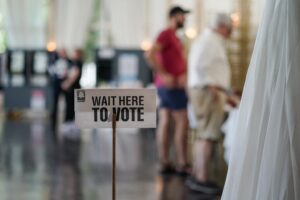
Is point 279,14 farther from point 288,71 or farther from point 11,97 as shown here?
point 11,97

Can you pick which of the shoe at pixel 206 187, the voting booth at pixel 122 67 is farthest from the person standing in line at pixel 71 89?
the shoe at pixel 206 187

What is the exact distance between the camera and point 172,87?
5711 mm

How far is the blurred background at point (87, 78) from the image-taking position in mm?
5328

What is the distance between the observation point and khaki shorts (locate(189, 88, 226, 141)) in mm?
4992

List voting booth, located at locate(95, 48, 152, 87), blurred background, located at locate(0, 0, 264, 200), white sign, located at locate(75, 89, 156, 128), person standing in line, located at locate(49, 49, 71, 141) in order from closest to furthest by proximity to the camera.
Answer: white sign, located at locate(75, 89, 156, 128) < blurred background, located at locate(0, 0, 264, 200) < person standing in line, located at locate(49, 49, 71, 141) < voting booth, located at locate(95, 48, 152, 87)

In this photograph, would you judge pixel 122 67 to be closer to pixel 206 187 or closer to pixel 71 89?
pixel 71 89

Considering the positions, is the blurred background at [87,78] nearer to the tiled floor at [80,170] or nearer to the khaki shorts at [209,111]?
the tiled floor at [80,170]

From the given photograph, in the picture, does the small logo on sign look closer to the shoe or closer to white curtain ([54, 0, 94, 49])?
the shoe

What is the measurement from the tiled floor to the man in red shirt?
0.28m

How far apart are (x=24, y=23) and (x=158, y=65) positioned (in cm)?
714

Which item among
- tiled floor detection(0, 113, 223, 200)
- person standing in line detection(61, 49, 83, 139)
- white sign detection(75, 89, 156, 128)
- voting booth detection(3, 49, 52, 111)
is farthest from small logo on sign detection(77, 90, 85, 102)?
voting booth detection(3, 49, 52, 111)

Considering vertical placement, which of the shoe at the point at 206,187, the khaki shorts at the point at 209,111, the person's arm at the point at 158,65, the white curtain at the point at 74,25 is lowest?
the shoe at the point at 206,187

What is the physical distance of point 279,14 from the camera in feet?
8.04

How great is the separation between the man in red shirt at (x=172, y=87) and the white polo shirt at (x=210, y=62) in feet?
2.49
